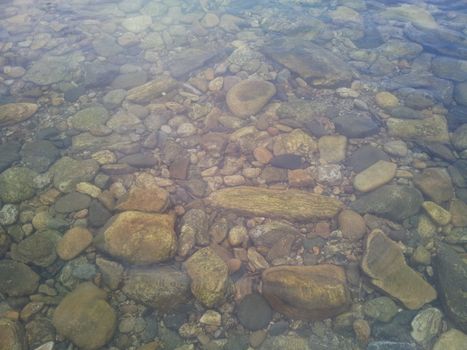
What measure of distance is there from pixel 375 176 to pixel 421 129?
1.60m

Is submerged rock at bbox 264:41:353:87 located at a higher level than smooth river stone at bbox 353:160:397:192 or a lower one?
higher

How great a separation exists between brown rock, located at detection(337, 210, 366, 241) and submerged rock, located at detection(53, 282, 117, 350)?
3195 mm

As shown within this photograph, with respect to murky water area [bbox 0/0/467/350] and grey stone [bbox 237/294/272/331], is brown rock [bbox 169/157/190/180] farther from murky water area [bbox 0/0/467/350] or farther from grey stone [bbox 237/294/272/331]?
grey stone [bbox 237/294/272/331]

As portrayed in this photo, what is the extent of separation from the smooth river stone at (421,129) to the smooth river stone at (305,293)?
3234mm

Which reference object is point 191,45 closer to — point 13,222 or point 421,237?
point 13,222

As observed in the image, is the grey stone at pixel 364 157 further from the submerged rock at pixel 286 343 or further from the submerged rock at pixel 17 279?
the submerged rock at pixel 17 279

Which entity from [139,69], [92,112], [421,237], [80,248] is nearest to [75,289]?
[80,248]

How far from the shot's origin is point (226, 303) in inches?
169

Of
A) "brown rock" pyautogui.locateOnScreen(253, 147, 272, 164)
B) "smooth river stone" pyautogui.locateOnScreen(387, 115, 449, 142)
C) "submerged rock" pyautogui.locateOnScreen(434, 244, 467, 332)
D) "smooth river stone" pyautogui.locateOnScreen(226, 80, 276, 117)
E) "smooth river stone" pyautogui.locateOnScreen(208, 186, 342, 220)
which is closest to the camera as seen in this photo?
"submerged rock" pyautogui.locateOnScreen(434, 244, 467, 332)

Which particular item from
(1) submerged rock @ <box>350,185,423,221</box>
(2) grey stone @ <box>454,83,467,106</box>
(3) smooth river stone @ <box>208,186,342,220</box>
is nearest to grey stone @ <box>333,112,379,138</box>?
(1) submerged rock @ <box>350,185,423,221</box>

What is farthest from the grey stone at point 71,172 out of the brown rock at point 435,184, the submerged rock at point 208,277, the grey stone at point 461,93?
the grey stone at point 461,93

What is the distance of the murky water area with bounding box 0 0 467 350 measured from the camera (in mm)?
4133

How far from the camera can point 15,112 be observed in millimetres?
6527

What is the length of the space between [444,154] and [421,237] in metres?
1.77
